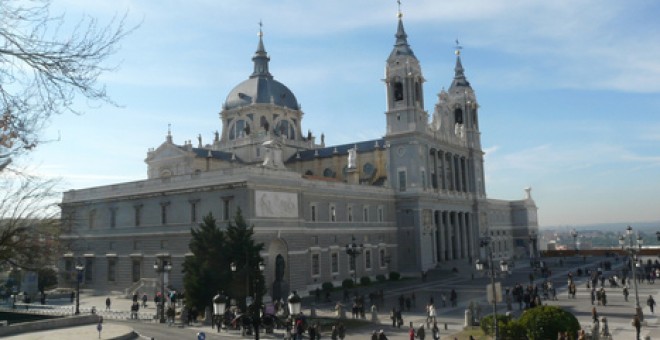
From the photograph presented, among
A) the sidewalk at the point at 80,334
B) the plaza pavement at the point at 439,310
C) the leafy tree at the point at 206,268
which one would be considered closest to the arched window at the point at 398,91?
the plaza pavement at the point at 439,310

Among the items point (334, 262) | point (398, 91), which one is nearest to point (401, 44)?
point (398, 91)

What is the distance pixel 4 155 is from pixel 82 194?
47.2 meters

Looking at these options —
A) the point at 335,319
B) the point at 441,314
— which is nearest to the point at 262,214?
the point at 335,319

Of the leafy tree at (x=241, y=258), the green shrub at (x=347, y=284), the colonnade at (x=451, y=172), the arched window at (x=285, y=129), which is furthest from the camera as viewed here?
the arched window at (x=285, y=129)

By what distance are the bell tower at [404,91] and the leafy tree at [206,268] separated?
34.3 metres

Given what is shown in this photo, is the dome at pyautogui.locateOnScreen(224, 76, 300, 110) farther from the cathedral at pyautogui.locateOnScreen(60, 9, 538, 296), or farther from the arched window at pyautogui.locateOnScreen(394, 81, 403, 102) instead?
the arched window at pyautogui.locateOnScreen(394, 81, 403, 102)

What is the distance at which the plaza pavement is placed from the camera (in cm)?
2856

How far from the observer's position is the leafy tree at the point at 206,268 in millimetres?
34875

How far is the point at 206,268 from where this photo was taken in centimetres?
3506

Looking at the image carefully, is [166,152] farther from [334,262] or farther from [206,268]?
[206,268]

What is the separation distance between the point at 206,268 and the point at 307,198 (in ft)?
55.2

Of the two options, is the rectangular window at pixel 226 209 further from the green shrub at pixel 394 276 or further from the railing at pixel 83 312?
the green shrub at pixel 394 276

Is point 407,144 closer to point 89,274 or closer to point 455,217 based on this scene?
point 455,217

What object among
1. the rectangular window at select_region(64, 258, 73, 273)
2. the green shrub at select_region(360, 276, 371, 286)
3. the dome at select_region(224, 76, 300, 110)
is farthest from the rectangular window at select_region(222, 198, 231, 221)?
the dome at select_region(224, 76, 300, 110)
